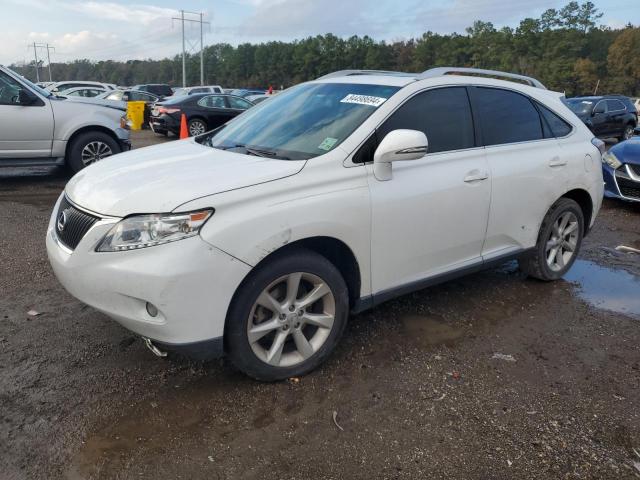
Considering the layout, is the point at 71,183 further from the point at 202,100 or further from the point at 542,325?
the point at 202,100

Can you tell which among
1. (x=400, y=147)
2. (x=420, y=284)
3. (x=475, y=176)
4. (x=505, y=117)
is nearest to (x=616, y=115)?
(x=505, y=117)

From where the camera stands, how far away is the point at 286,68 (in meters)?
99.5

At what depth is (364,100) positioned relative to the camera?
3461 mm

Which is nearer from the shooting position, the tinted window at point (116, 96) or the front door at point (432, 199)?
the front door at point (432, 199)

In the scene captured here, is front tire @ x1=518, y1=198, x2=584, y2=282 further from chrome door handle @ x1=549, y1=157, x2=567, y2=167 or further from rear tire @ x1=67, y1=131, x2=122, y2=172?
rear tire @ x1=67, y1=131, x2=122, y2=172

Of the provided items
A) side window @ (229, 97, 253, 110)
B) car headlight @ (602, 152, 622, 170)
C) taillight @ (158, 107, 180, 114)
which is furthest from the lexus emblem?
side window @ (229, 97, 253, 110)

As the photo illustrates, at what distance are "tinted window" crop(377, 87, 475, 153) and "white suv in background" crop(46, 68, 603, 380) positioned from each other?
12mm

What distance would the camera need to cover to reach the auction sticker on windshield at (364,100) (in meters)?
3.39

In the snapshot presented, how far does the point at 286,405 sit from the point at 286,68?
10229cm

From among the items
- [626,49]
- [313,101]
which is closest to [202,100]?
[313,101]

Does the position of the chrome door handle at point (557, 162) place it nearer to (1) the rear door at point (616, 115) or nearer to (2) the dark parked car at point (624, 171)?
(2) the dark parked car at point (624, 171)

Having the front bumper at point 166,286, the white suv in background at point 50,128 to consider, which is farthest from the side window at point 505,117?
A: the white suv in background at point 50,128

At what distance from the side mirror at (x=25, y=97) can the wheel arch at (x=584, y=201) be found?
7.46 metres

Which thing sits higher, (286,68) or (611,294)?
(286,68)
